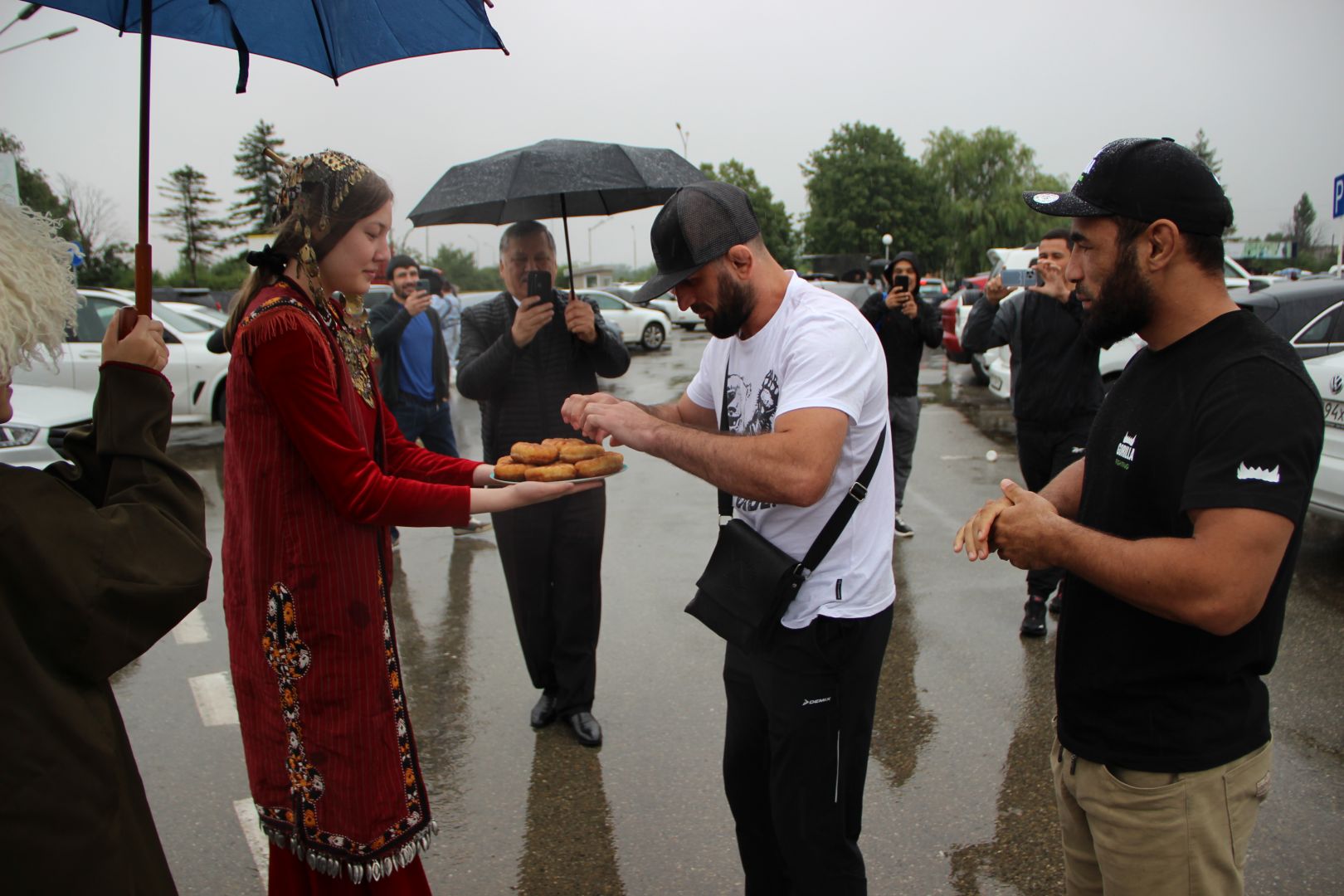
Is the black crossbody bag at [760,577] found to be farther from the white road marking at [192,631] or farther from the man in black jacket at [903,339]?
the man in black jacket at [903,339]

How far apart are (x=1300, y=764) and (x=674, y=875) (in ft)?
8.28

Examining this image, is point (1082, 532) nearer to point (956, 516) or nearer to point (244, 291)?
point (244, 291)

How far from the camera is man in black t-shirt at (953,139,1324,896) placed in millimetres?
1580

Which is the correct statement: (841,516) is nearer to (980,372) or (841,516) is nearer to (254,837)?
(254,837)

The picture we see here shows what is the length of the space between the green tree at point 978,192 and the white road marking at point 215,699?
71.9m

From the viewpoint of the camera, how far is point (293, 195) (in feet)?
7.47

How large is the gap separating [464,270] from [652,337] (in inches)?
2852

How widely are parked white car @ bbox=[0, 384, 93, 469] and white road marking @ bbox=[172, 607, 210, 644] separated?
5.53 feet

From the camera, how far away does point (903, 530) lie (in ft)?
22.5

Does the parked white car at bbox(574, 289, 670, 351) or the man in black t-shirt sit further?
the parked white car at bbox(574, 289, 670, 351)

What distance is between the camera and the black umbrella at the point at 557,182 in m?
3.72

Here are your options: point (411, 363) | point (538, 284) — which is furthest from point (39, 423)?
point (538, 284)

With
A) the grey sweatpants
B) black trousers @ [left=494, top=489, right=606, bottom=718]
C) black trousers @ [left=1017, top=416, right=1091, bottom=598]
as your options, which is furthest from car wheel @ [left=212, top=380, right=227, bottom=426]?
black trousers @ [left=1017, top=416, right=1091, bottom=598]

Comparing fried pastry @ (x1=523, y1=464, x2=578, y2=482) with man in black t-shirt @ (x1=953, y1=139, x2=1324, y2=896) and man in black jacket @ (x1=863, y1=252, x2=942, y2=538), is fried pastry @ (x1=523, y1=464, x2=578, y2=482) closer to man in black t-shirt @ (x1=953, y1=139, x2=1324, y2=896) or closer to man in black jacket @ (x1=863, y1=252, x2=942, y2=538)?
man in black t-shirt @ (x1=953, y1=139, x2=1324, y2=896)
